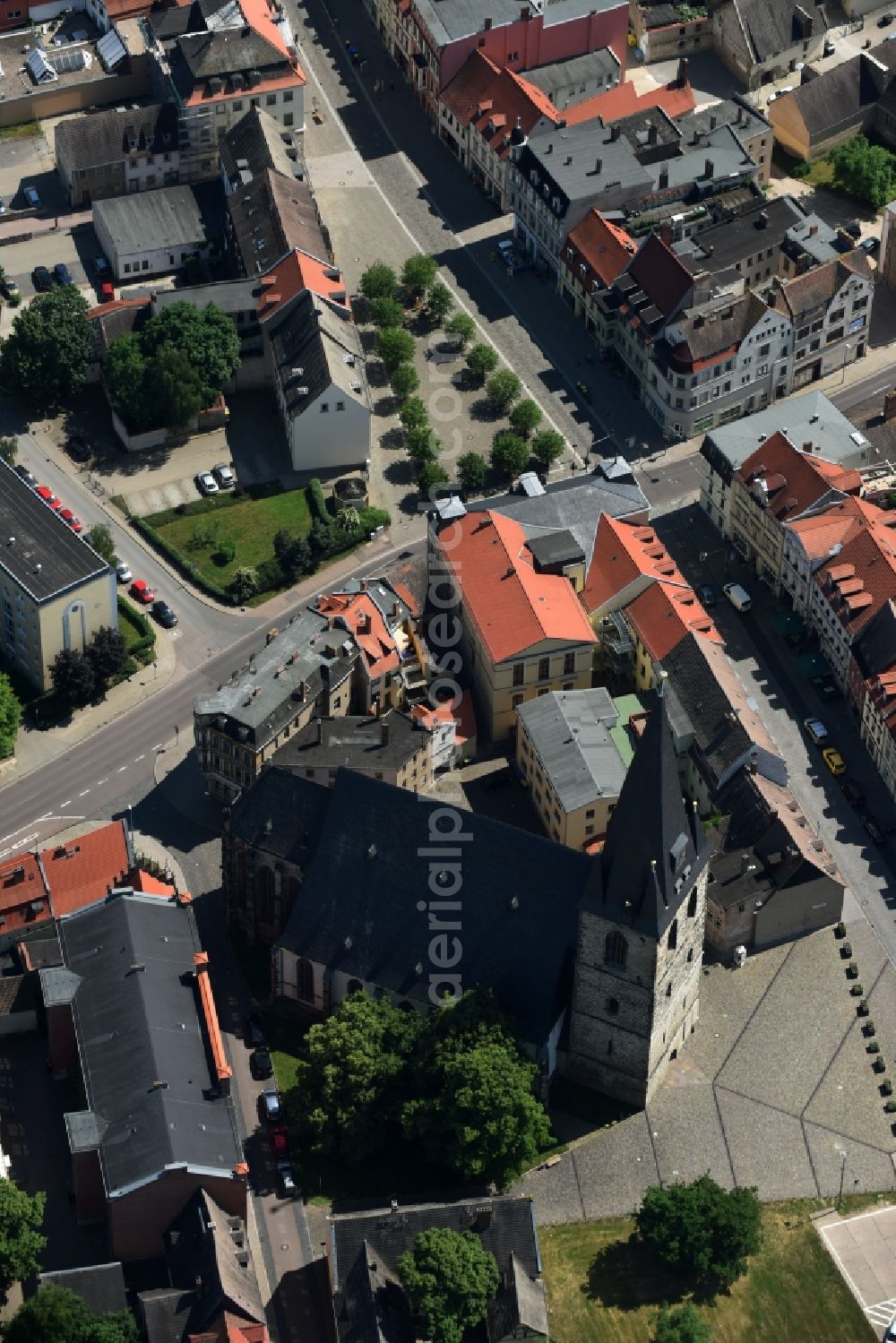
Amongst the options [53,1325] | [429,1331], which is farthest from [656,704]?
[53,1325]

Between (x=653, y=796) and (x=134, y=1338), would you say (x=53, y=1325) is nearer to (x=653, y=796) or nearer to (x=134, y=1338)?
(x=134, y=1338)

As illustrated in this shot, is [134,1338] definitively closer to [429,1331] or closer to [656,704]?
[429,1331]

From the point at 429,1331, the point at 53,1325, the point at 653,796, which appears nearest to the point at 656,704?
the point at 653,796

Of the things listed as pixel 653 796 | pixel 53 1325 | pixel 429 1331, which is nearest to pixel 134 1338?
pixel 53 1325

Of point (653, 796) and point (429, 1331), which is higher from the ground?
point (653, 796)

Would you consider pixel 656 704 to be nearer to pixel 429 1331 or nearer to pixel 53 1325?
pixel 429 1331
